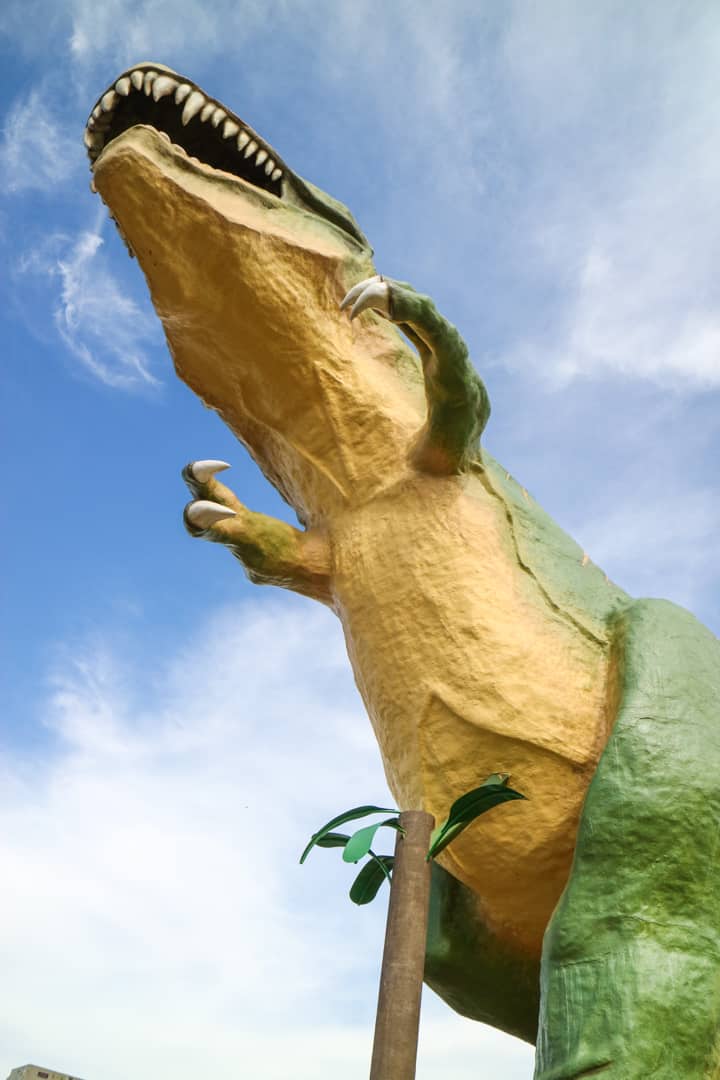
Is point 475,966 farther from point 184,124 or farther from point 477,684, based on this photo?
point 184,124

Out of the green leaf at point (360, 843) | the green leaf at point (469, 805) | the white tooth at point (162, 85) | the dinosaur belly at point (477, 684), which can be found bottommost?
the green leaf at point (360, 843)

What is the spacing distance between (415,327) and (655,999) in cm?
182

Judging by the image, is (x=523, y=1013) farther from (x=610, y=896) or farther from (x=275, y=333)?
(x=275, y=333)

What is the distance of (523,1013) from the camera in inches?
137

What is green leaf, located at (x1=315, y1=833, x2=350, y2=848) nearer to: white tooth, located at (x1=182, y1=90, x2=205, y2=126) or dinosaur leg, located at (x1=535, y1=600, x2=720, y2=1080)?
dinosaur leg, located at (x1=535, y1=600, x2=720, y2=1080)

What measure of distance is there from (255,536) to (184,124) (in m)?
1.25

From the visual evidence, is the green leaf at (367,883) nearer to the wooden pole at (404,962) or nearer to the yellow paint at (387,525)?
the yellow paint at (387,525)

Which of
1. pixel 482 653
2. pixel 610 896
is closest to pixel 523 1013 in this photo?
pixel 610 896

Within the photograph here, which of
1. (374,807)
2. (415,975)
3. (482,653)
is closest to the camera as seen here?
(415,975)

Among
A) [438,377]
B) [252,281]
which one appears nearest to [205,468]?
[252,281]

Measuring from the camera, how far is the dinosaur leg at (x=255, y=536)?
3512 millimetres

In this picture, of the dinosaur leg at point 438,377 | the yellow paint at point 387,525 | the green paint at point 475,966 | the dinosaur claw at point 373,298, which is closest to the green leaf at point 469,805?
the yellow paint at point 387,525

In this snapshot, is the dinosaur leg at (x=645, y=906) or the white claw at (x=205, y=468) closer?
the dinosaur leg at (x=645, y=906)

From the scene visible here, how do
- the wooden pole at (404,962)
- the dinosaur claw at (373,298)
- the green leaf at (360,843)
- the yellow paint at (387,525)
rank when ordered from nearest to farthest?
the wooden pole at (404,962)
the green leaf at (360,843)
the dinosaur claw at (373,298)
the yellow paint at (387,525)
